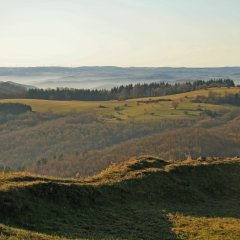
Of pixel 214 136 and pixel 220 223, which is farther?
pixel 214 136

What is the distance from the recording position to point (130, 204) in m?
33.2

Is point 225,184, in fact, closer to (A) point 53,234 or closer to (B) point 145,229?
(B) point 145,229

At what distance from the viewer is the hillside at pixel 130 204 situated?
26.8 meters

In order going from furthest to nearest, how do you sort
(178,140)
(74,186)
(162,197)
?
(178,140) → (162,197) → (74,186)

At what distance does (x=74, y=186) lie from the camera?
3247 centimetres

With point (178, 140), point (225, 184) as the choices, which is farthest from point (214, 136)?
point (225, 184)

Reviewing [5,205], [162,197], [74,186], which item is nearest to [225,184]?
[162,197]

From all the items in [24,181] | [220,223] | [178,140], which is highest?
[24,181]

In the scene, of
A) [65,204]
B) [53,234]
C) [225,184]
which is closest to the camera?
[53,234]

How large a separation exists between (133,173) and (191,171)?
592 cm

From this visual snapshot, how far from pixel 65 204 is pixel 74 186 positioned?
7.53 feet

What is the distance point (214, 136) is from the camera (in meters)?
195

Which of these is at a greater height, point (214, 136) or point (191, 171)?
point (191, 171)

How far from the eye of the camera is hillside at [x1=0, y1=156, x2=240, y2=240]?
26.8 m
